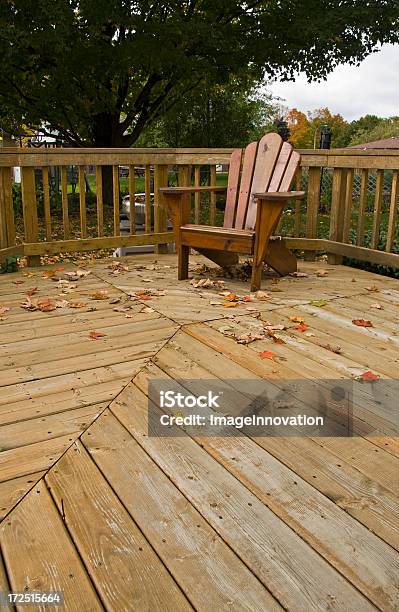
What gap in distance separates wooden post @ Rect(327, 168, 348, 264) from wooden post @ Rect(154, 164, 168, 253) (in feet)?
4.71

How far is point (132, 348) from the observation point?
2.48 m

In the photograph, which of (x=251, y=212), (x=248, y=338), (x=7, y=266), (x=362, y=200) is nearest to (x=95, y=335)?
(x=248, y=338)

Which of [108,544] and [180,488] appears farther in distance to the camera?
[180,488]

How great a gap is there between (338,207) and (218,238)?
1357mm

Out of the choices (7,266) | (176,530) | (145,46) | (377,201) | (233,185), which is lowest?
(176,530)

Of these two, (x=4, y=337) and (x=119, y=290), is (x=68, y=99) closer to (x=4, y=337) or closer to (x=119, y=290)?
(x=119, y=290)

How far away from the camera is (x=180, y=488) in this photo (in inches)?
57.9

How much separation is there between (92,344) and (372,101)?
53.2m

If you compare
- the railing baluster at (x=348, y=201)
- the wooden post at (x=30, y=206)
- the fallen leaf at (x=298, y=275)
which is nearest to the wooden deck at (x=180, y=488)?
the fallen leaf at (x=298, y=275)

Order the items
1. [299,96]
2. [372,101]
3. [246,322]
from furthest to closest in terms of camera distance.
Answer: [372,101], [299,96], [246,322]

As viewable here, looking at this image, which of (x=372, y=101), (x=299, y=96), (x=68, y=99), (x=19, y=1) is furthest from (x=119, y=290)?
(x=372, y=101)

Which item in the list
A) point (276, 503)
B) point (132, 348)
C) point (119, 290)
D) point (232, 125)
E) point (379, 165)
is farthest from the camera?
point (232, 125)

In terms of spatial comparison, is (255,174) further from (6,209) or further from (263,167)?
(6,209)

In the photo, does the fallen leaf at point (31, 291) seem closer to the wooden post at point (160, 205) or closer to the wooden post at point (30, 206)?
the wooden post at point (30, 206)
